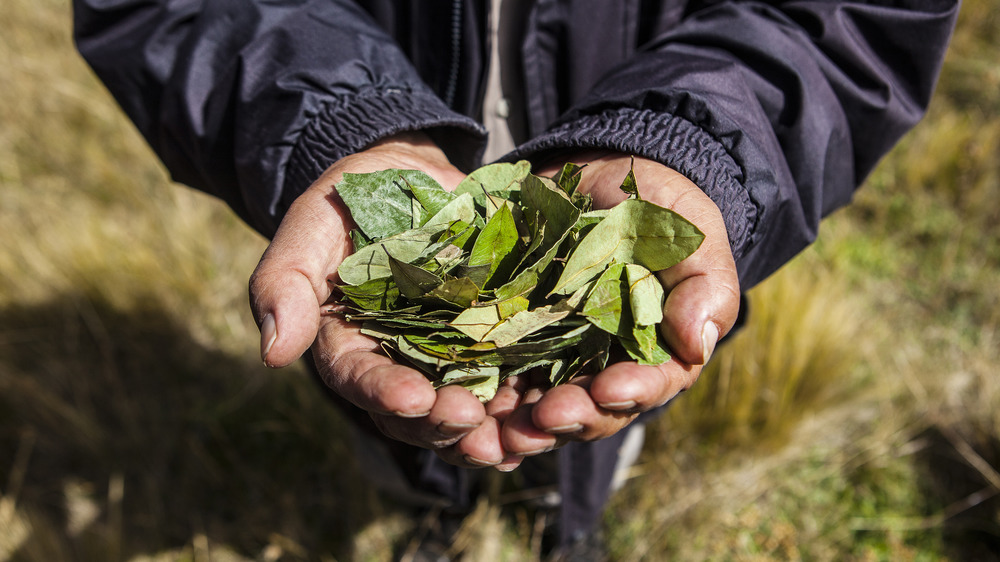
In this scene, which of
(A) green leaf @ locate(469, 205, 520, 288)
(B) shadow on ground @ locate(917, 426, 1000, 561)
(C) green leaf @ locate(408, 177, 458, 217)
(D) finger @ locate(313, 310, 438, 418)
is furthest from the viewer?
(B) shadow on ground @ locate(917, 426, 1000, 561)

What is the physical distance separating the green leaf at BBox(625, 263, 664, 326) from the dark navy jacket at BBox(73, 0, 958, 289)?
7.8 inches

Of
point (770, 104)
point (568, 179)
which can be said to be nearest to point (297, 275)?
point (568, 179)

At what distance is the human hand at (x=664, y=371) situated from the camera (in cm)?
109

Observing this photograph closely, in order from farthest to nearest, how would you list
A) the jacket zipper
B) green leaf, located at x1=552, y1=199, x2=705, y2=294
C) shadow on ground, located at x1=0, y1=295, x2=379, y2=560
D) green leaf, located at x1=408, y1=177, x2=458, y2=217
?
shadow on ground, located at x1=0, y1=295, x2=379, y2=560 < the jacket zipper < green leaf, located at x1=408, y1=177, x2=458, y2=217 < green leaf, located at x1=552, y1=199, x2=705, y2=294

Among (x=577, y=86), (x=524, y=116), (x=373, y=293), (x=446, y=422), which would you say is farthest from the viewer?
(x=524, y=116)

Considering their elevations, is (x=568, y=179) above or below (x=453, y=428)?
above

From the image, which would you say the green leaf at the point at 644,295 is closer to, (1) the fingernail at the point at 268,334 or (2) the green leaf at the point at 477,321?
(2) the green leaf at the point at 477,321

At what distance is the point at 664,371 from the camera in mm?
1142

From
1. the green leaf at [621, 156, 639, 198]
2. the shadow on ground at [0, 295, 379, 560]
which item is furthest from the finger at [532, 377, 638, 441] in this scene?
the shadow on ground at [0, 295, 379, 560]

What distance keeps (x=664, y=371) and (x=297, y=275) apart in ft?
2.17

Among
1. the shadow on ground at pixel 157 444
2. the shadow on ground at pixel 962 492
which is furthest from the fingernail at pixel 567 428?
the shadow on ground at pixel 962 492

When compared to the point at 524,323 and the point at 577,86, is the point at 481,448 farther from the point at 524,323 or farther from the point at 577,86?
the point at 577,86

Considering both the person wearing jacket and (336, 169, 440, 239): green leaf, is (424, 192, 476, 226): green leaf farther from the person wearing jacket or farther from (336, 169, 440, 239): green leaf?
the person wearing jacket

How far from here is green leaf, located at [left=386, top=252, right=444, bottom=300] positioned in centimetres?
121
